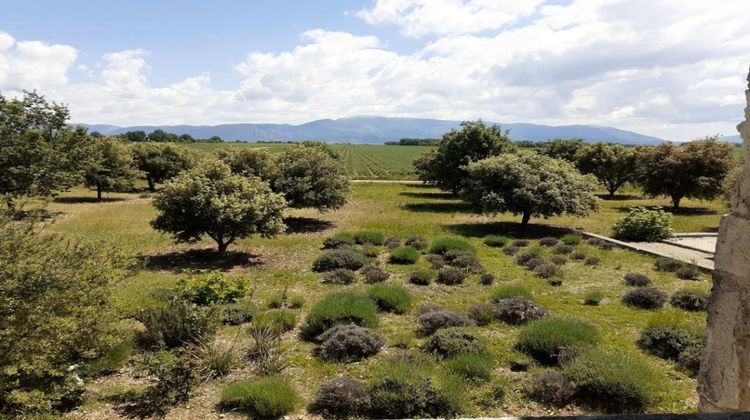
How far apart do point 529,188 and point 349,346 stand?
17.4m

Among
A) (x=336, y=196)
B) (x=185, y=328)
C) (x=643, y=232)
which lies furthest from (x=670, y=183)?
(x=185, y=328)

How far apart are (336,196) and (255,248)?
6949 millimetres

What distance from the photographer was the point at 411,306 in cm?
1159

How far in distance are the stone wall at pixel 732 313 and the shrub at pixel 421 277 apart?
1021 centimetres

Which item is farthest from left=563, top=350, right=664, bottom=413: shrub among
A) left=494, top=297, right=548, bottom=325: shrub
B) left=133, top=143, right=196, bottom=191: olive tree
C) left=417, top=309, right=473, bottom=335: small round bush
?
left=133, top=143, right=196, bottom=191: olive tree

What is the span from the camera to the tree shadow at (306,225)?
24.0m

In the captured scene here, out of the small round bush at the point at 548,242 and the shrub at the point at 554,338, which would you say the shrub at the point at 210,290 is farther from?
the small round bush at the point at 548,242

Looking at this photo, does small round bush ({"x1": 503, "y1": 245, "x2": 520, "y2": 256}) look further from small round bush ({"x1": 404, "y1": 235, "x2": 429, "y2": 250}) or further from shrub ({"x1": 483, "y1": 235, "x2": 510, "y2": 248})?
small round bush ({"x1": 404, "y1": 235, "x2": 429, "y2": 250})

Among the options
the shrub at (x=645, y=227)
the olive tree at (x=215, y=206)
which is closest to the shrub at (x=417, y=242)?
the olive tree at (x=215, y=206)

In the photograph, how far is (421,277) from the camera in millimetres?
13906

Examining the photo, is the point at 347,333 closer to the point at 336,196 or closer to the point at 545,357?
the point at 545,357

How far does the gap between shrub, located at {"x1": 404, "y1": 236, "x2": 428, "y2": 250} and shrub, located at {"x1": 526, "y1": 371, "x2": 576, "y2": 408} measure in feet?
39.1

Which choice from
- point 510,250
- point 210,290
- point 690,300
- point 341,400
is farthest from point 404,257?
point 341,400

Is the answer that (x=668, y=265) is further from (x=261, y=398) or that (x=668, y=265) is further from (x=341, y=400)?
(x=261, y=398)
